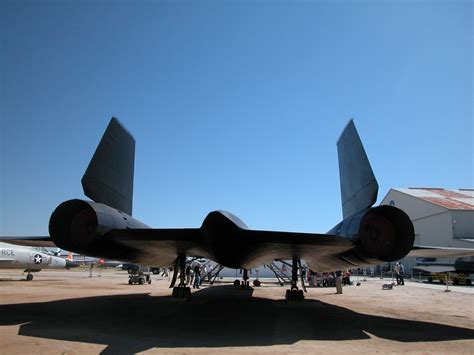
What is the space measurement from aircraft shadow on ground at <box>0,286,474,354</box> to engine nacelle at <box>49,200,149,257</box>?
4.57 ft

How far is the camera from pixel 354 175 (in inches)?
344

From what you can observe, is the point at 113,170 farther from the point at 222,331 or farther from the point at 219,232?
the point at 222,331

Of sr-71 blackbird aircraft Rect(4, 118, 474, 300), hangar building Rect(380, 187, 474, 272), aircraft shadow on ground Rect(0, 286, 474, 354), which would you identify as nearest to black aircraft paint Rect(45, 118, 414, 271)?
sr-71 blackbird aircraft Rect(4, 118, 474, 300)

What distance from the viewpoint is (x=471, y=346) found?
5.41 meters

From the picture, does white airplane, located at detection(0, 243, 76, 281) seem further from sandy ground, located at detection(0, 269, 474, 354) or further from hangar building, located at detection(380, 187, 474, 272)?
hangar building, located at detection(380, 187, 474, 272)

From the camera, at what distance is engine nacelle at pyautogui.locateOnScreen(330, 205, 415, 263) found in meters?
6.77

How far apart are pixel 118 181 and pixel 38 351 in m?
4.86

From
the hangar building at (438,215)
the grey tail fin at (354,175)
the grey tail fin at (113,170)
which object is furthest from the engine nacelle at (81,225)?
the hangar building at (438,215)

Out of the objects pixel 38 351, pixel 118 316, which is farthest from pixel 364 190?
pixel 38 351

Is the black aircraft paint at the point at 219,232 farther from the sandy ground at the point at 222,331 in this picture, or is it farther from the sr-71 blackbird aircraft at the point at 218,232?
the sandy ground at the point at 222,331

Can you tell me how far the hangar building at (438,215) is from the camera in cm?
3438

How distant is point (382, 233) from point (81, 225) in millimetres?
5712

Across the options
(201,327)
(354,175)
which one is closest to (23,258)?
(201,327)

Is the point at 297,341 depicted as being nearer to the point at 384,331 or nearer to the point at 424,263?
the point at 384,331
